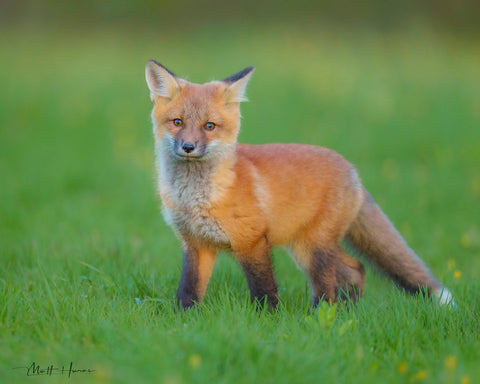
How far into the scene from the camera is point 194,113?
4059 millimetres

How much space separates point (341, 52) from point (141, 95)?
6143 mm

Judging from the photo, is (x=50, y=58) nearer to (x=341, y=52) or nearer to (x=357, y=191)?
(x=341, y=52)

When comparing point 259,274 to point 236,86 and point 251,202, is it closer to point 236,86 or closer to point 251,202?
point 251,202

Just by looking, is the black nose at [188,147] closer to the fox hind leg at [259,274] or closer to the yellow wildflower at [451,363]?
the fox hind leg at [259,274]

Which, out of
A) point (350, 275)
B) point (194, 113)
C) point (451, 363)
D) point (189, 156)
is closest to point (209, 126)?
point (194, 113)

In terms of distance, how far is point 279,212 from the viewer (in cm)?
427

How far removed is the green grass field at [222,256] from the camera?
3.07m

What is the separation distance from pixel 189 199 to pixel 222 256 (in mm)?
1536

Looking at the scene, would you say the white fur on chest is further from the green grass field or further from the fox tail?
the fox tail
